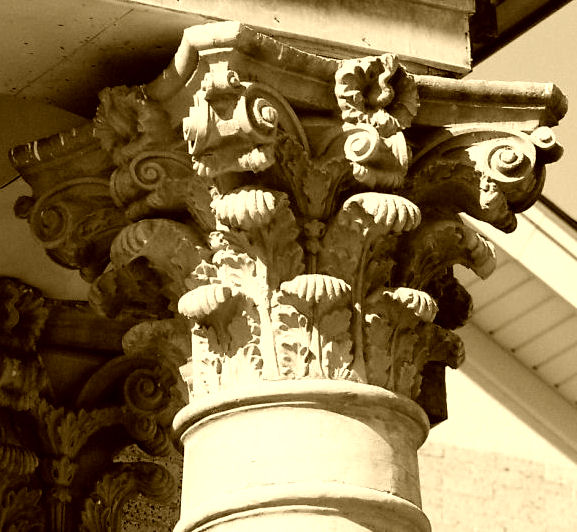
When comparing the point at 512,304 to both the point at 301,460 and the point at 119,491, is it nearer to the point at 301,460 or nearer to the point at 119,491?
the point at 119,491

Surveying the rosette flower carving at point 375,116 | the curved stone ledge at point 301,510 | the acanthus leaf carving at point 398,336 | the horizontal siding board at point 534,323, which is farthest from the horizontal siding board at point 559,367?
the curved stone ledge at point 301,510

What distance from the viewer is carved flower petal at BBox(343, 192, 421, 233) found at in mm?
3961

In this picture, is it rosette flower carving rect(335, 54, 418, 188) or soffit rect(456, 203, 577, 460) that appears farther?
soffit rect(456, 203, 577, 460)

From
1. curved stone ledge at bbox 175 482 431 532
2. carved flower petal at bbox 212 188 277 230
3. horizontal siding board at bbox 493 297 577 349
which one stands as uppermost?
horizontal siding board at bbox 493 297 577 349

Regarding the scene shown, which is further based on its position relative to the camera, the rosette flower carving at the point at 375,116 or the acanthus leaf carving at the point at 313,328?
the rosette flower carving at the point at 375,116

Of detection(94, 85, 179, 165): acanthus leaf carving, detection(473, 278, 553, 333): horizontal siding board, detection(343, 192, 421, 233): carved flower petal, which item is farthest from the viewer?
detection(473, 278, 553, 333): horizontal siding board

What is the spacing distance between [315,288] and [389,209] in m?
0.25

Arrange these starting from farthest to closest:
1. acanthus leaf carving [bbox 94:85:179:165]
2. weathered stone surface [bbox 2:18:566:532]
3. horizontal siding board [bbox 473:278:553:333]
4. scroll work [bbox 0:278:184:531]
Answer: horizontal siding board [bbox 473:278:553:333] → scroll work [bbox 0:278:184:531] → acanthus leaf carving [bbox 94:85:179:165] → weathered stone surface [bbox 2:18:566:532]

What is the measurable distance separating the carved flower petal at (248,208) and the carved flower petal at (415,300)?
363 millimetres

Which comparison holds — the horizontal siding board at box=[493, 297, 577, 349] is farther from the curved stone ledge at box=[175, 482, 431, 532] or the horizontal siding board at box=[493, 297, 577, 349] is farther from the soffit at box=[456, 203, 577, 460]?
the curved stone ledge at box=[175, 482, 431, 532]

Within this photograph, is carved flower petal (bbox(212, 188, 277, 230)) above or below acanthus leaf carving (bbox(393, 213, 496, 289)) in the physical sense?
below

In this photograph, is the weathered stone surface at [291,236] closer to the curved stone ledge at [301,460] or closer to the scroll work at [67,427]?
the curved stone ledge at [301,460]

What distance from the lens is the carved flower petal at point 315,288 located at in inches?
154

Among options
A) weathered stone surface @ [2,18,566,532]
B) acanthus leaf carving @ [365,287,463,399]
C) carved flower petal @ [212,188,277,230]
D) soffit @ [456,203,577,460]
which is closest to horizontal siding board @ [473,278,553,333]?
soffit @ [456,203,577,460]
